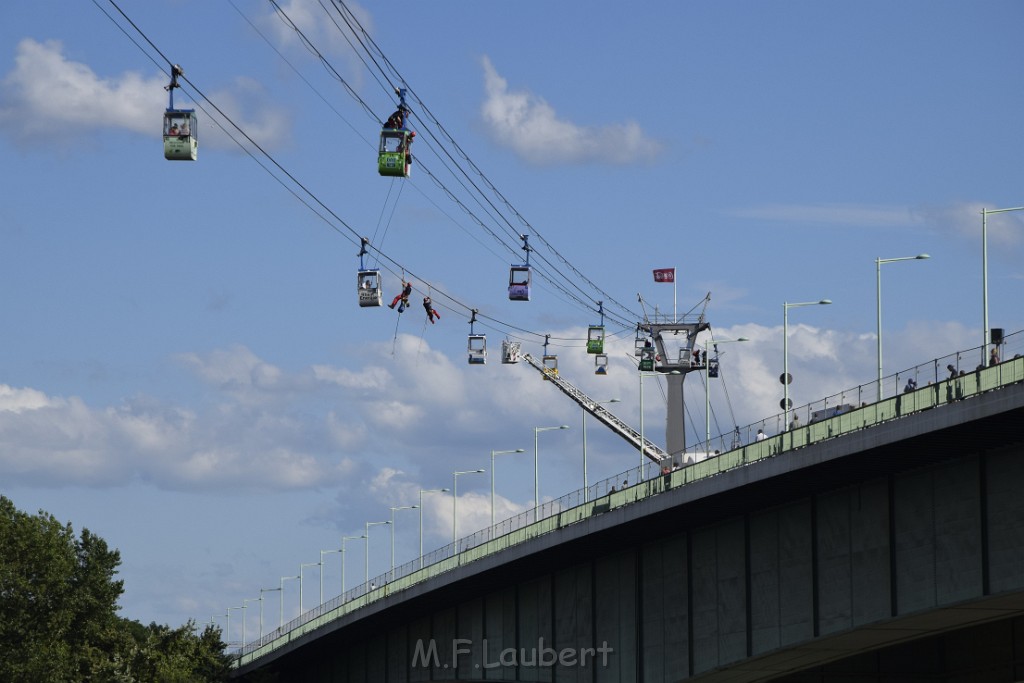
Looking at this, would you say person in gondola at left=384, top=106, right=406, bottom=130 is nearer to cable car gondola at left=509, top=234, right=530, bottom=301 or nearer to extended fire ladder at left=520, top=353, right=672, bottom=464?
cable car gondola at left=509, top=234, right=530, bottom=301

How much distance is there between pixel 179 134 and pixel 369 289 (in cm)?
2073

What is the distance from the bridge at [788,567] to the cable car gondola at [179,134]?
76.0ft

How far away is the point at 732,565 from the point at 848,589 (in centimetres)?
848

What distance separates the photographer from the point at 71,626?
125750 millimetres

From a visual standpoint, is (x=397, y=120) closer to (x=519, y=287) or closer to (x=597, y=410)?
(x=519, y=287)

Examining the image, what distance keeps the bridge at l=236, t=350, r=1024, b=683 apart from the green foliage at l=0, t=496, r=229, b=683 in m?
28.7

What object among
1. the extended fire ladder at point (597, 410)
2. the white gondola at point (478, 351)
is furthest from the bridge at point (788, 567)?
the extended fire ladder at point (597, 410)

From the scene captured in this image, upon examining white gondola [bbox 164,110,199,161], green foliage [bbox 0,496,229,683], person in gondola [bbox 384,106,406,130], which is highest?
person in gondola [bbox 384,106,406,130]

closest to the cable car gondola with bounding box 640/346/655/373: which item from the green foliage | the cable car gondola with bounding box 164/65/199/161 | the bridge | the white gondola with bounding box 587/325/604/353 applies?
the white gondola with bounding box 587/325/604/353

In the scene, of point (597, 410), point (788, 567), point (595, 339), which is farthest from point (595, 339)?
point (597, 410)

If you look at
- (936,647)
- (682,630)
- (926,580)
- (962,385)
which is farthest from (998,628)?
(962,385)

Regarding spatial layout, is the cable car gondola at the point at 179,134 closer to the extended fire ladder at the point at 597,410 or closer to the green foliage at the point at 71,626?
the green foliage at the point at 71,626

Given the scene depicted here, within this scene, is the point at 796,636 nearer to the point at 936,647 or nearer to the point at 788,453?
the point at 788,453

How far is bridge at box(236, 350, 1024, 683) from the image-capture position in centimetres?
5359
